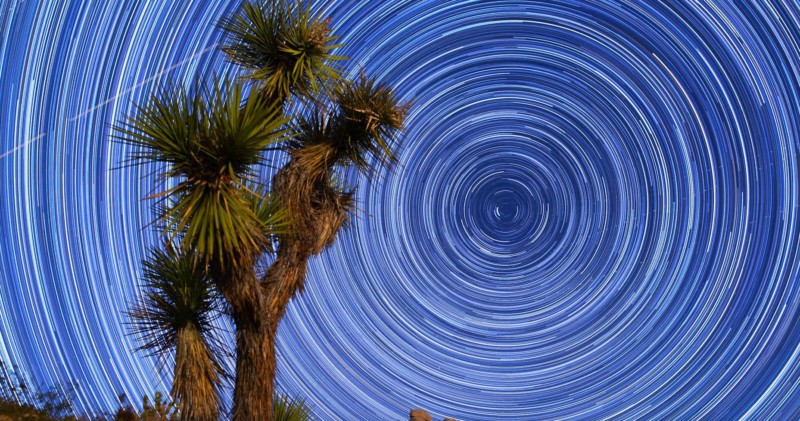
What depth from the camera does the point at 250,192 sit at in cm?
939

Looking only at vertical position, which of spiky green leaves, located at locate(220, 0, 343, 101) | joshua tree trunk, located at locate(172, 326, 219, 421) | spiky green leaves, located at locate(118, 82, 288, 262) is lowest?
joshua tree trunk, located at locate(172, 326, 219, 421)

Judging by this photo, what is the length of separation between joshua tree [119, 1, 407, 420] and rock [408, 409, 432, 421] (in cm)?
1270

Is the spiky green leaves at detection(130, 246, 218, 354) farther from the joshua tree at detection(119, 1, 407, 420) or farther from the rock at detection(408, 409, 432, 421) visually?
the rock at detection(408, 409, 432, 421)

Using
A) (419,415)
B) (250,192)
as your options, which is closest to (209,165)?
(250,192)

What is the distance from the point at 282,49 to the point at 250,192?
9.32 feet

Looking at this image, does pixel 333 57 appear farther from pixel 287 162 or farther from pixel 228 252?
pixel 228 252

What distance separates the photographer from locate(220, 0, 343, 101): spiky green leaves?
1109 cm

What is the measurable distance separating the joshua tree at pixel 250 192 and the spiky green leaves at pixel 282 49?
0.02m

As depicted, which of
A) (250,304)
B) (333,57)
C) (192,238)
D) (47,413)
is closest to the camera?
(192,238)

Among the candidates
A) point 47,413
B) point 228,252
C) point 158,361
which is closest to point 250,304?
point 228,252

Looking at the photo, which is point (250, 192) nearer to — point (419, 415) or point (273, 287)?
point (273, 287)

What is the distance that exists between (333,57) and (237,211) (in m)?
3.61

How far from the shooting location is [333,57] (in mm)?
11688

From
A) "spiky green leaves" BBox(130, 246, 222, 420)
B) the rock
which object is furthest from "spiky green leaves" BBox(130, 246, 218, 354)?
the rock
